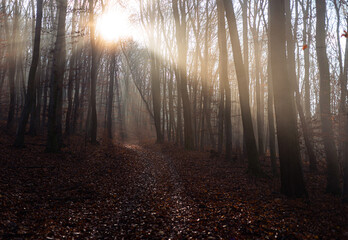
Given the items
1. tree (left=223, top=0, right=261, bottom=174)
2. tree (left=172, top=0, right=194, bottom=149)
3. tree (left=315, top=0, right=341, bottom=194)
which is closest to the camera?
tree (left=315, top=0, right=341, bottom=194)

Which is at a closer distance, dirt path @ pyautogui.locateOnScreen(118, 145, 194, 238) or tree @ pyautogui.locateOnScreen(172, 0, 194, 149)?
dirt path @ pyautogui.locateOnScreen(118, 145, 194, 238)

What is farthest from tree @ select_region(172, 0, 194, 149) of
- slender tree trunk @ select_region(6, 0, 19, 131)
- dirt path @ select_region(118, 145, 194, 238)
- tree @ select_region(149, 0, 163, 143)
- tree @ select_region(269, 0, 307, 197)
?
slender tree trunk @ select_region(6, 0, 19, 131)

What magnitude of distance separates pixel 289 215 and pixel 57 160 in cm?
953

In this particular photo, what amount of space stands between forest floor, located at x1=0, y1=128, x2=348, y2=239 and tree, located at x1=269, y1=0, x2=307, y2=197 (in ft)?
1.95

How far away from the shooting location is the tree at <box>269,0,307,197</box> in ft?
21.5

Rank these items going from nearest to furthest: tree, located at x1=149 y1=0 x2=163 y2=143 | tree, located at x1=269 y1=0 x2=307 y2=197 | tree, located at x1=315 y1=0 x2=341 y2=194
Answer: tree, located at x1=269 y1=0 x2=307 y2=197
tree, located at x1=315 y1=0 x2=341 y2=194
tree, located at x1=149 y1=0 x2=163 y2=143

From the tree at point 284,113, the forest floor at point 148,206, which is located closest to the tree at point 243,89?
the forest floor at point 148,206

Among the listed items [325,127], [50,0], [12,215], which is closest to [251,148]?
[325,127]

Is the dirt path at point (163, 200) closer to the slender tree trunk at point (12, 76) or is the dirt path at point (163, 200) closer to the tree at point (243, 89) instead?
the tree at point (243, 89)

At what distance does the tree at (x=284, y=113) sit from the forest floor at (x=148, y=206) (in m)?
0.59

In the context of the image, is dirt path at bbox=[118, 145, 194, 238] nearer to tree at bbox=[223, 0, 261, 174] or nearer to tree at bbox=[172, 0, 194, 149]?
tree at bbox=[223, 0, 261, 174]

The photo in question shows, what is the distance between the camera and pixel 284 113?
662 cm

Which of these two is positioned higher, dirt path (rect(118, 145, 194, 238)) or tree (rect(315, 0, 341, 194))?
tree (rect(315, 0, 341, 194))

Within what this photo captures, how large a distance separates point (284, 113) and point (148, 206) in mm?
4773
